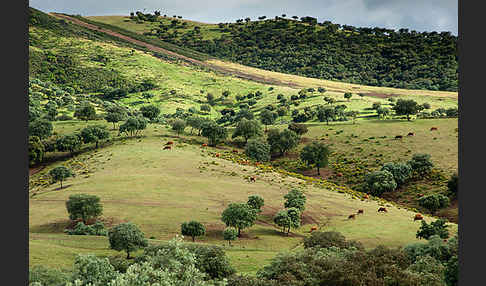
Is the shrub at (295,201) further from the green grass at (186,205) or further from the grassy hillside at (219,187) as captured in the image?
the green grass at (186,205)

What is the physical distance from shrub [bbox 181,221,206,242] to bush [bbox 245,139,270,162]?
210ft

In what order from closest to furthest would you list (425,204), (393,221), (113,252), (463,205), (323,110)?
(463,205), (113,252), (393,221), (425,204), (323,110)

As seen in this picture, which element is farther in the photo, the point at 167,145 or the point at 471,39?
the point at 167,145

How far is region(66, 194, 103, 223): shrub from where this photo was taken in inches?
2350

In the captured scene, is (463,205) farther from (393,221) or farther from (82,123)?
(82,123)

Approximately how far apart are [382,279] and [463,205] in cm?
1332

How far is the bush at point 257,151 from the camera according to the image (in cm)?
11953

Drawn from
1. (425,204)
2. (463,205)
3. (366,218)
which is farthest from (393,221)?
(463,205)

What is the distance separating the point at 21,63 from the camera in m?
15.8

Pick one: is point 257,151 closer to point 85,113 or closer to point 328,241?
point 85,113

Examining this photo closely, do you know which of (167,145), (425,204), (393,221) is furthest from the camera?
(167,145)

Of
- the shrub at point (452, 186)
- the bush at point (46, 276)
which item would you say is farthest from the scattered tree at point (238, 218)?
the shrub at point (452, 186)

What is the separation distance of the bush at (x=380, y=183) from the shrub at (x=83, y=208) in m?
70.0

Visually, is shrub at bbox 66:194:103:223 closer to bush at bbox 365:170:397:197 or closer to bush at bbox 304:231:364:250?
bush at bbox 304:231:364:250
